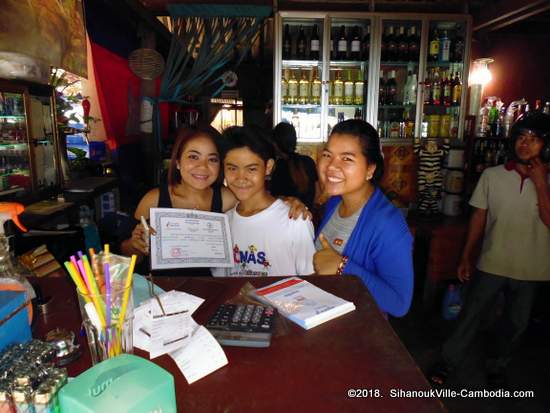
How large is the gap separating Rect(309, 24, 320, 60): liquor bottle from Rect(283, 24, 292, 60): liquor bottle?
24 cm

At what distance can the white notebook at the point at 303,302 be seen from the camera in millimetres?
948

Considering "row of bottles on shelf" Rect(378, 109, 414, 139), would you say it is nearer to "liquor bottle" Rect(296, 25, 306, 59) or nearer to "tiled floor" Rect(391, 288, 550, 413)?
"liquor bottle" Rect(296, 25, 306, 59)

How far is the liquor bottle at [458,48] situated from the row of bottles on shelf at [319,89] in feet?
3.43

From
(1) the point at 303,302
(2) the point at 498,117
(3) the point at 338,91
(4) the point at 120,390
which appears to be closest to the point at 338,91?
(3) the point at 338,91

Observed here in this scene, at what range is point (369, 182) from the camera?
1615mm

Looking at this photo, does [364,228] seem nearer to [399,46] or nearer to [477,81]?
[399,46]

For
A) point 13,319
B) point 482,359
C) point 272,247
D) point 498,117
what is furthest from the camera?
point 498,117

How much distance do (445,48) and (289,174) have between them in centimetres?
258

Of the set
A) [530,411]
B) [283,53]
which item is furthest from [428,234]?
[283,53]

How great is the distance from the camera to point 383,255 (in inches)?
55.7

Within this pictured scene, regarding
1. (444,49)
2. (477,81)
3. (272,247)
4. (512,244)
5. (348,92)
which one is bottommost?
(512,244)

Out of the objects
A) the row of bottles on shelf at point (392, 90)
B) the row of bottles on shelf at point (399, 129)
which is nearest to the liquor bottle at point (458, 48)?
the row of bottles on shelf at point (392, 90)

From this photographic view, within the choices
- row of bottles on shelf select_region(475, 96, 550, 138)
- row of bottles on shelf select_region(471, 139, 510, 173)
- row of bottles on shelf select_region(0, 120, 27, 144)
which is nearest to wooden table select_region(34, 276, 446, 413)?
row of bottles on shelf select_region(0, 120, 27, 144)

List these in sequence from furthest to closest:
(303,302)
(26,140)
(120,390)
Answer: (26,140) → (303,302) → (120,390)
